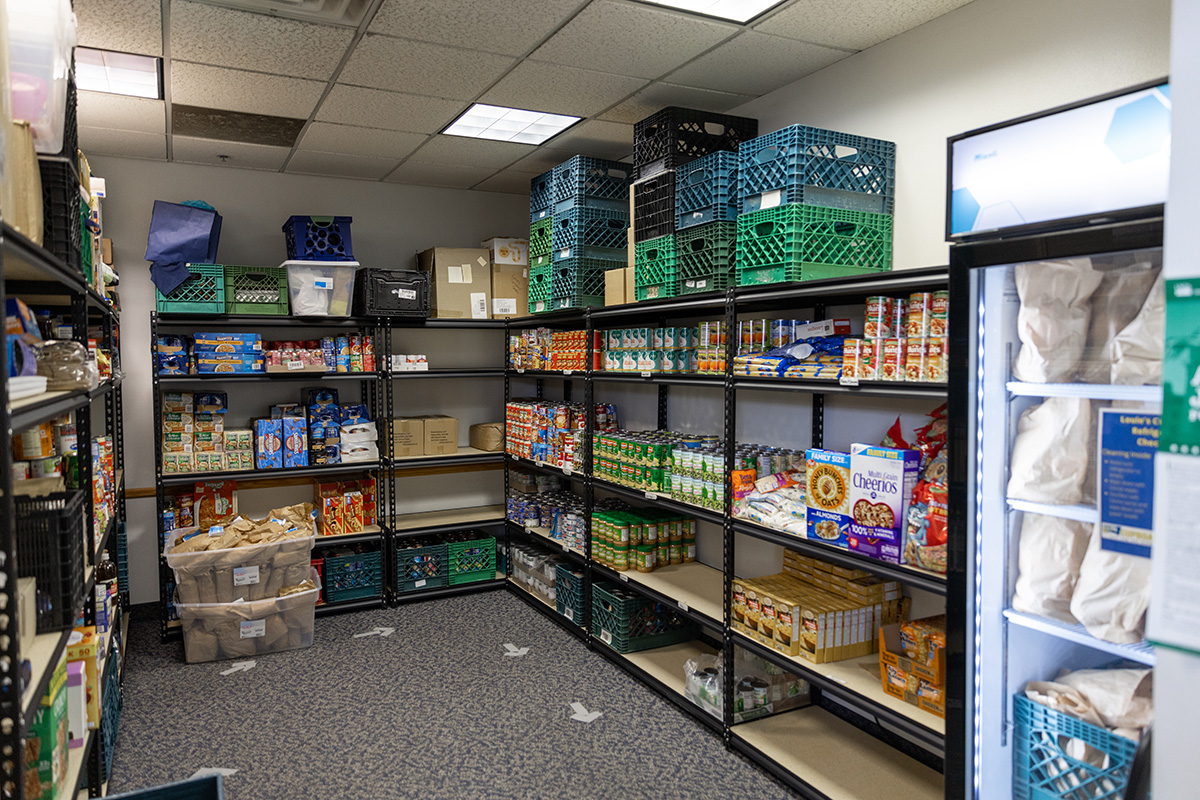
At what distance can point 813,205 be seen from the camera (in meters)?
3.04

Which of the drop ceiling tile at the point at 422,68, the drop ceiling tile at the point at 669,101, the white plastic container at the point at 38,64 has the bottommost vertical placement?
the white plastic container at the point at 38,64

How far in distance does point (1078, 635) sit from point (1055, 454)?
0.45 metres

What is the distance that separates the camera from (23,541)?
1.81 metres

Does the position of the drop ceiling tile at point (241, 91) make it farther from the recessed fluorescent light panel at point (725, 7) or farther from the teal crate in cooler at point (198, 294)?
the recessed fluorescent light panel at point (725, 7)

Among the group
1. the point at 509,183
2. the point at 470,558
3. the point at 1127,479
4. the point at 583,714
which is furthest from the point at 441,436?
the point at 1127,479

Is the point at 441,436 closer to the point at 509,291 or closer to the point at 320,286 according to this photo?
the point at 509,291

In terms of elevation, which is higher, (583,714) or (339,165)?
(339,165)

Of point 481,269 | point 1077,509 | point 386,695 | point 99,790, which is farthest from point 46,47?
point 481,269

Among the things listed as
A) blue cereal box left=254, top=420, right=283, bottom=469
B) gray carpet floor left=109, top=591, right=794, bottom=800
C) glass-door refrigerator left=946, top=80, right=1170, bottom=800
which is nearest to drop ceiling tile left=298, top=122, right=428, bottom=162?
blue cereal box left=254, top=420, right=283, bottom=469

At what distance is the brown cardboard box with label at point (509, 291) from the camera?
5770mm

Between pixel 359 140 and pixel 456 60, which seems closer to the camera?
pixel 456 60

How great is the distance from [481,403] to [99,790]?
398 centimetres

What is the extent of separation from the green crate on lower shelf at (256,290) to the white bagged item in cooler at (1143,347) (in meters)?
4.74

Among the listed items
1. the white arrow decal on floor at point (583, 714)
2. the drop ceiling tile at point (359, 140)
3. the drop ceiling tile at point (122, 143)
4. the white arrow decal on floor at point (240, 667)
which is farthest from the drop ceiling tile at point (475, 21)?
the white arrow decal on floor at point (240, 667)
